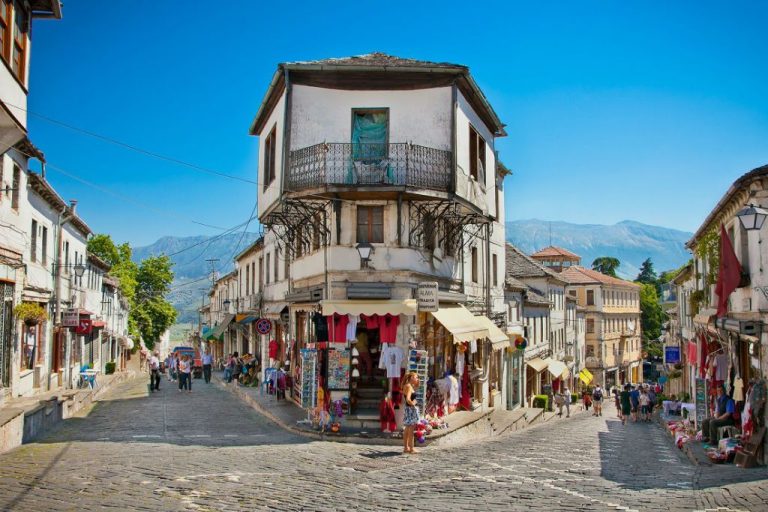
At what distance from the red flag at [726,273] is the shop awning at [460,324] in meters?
6.35

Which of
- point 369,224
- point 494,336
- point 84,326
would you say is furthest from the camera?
point 84,326

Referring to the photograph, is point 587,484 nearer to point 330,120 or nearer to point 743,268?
point 743,268

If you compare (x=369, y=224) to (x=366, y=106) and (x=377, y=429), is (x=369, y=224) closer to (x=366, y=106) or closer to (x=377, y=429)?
(x=366, y=106)

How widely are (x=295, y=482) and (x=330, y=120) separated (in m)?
10.7

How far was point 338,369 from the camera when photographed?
18141 mm

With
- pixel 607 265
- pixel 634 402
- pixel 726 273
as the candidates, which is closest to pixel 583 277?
pixel 607 265

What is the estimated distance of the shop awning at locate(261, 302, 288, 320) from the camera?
27.4 meters

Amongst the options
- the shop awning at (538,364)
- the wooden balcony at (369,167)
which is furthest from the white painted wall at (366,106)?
the shop awning at (538,364)

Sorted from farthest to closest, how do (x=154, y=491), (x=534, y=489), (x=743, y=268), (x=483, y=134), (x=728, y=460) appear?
(x=483, y=134), (x=743, y=268), (x=728, y=460), (x=534, y=489), (x=154, y=491)

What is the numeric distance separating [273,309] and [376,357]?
1073 cm

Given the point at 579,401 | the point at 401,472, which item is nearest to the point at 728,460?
the point at 401,472

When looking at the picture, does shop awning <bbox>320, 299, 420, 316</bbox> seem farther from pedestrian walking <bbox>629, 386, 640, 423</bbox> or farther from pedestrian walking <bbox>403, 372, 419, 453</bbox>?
pedestrian walking <bbox>629, 386, 640, 423</bbox>

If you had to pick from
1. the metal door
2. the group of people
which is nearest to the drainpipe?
the metal door

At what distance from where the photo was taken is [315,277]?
19.9 meters
